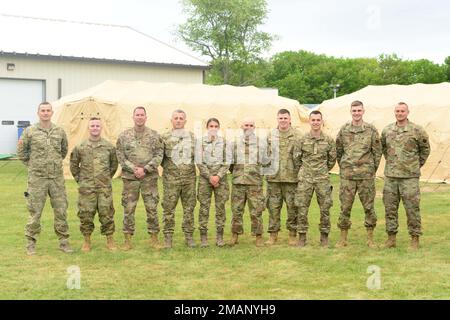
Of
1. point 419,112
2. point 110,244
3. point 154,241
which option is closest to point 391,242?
point 154,241

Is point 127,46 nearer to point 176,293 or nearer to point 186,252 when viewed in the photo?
point 186,252

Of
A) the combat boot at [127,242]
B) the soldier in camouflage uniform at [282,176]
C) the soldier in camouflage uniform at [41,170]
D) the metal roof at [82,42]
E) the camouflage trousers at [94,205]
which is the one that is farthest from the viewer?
the metal roof at [82,42]

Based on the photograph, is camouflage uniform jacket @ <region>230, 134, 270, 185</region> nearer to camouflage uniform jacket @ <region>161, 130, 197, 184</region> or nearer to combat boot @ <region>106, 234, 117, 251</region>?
camouflage uniform jacket @ <region>161, 130, 197, 184</region>

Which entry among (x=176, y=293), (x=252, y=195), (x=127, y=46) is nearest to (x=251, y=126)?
(x=252, y=195)

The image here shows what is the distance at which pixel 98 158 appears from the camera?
7602mm

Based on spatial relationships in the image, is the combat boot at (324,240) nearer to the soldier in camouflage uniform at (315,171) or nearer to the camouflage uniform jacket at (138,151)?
the soldier in camouflage uniform at (315,171)

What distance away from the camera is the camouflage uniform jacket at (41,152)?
24.2ft

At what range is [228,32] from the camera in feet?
140

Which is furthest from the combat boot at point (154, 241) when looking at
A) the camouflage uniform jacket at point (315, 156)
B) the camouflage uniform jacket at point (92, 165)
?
the camouflage uniform jacket at point (315, 156)

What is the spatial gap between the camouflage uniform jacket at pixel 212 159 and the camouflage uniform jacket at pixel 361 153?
1.60 meters

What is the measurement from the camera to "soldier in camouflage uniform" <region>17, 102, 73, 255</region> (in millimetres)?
7375

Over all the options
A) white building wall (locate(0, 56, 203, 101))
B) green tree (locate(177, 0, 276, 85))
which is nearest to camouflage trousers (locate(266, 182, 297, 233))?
white building wall (locate(0, 56, 203, 101))

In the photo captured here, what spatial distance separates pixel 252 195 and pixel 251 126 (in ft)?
3.01

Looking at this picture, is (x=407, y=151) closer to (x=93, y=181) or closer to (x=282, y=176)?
(x=282, y=176)
